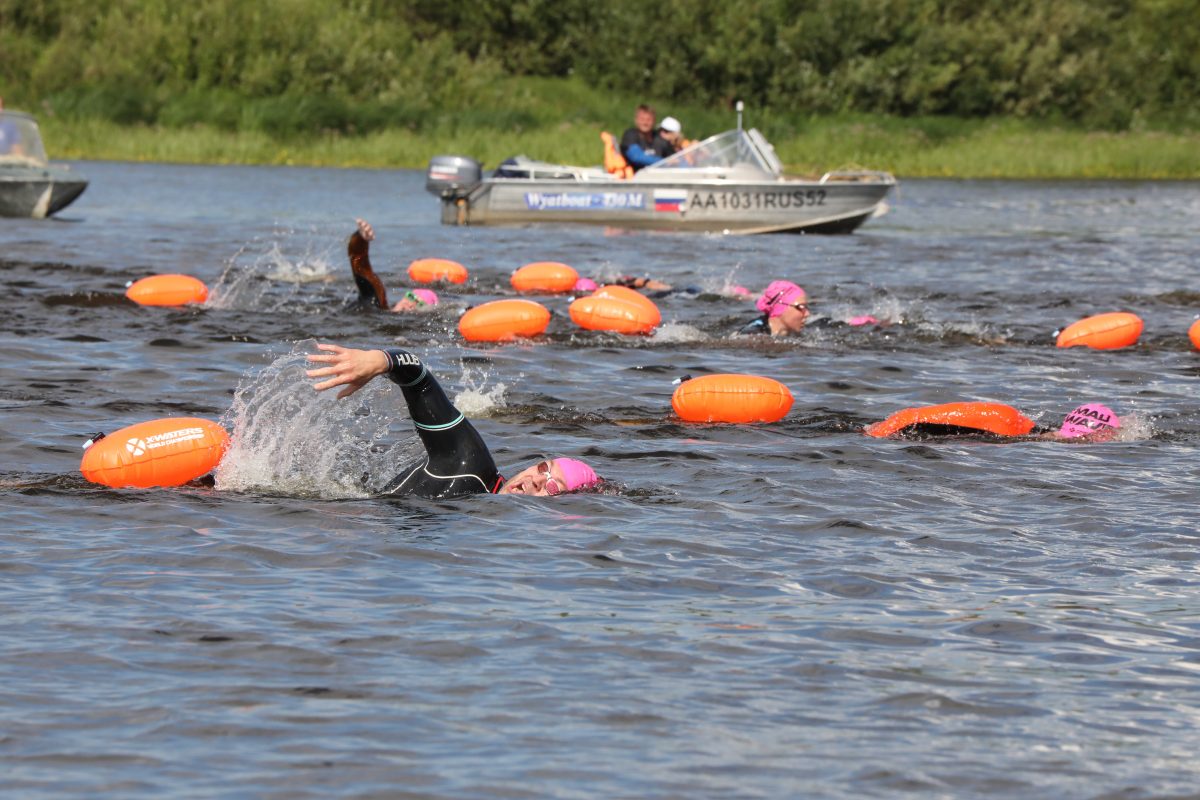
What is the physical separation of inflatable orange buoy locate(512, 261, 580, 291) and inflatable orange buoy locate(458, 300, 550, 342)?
3.91 meters

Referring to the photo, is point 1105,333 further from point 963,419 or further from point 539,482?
point 539,482

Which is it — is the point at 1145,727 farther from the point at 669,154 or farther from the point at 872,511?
the point at 669,154

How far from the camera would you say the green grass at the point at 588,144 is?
158 feet

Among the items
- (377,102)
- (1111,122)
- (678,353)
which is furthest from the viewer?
(1111,122)

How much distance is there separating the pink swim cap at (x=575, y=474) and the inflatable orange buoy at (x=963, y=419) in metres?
2.63

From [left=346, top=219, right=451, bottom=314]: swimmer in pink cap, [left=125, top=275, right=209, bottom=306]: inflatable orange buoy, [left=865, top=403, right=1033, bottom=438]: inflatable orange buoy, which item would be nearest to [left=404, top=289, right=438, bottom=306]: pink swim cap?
[left=346, top=219, right=451, bottom=314]: swimmer in pink cap

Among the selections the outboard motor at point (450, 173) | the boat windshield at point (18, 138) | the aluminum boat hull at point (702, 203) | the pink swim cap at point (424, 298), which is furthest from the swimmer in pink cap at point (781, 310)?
the boat windshield at point (18, 138)

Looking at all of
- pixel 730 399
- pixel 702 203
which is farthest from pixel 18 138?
pixel 730 399

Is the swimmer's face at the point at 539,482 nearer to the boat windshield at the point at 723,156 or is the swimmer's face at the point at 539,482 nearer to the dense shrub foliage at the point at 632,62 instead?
the boat windshield at the point at 723,156

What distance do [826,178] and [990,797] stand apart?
24075 mm

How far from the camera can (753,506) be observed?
912 centimetres

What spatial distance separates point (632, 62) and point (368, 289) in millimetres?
47116

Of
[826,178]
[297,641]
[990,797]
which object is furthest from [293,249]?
[990,797]

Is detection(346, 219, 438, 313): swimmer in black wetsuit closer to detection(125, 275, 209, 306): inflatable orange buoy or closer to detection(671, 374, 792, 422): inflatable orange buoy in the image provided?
detection(125, 275, 209, 306): inflatable orange buoy
